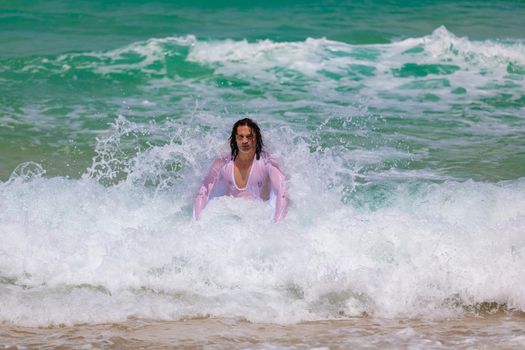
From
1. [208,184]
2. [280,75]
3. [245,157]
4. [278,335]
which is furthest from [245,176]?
[280,75]

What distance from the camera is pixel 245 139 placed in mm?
6867

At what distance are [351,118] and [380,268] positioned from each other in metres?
5.23

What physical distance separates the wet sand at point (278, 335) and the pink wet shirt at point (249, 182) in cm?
179

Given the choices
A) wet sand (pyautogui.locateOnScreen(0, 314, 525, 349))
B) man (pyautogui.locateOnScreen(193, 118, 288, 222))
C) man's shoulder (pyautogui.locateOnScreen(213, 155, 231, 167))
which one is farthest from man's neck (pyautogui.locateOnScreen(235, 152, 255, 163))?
wet sand (pyautogui.locateOnScreen(0, 314, 525, 349))

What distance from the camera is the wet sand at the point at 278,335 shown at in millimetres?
4961

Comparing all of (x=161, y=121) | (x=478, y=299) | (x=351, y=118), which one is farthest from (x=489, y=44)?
(x=478, y=299)

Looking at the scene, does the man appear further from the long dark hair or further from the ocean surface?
the ocean surface

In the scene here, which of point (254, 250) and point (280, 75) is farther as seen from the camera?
point (280, 75)

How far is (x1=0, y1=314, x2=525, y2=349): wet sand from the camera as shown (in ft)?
16.3

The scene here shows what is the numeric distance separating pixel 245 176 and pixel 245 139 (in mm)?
424

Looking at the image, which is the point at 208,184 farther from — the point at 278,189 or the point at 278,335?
the point at 278,335

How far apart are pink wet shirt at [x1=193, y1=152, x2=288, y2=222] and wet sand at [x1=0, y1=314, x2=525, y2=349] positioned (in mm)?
1792

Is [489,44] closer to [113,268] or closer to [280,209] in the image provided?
[280,209]

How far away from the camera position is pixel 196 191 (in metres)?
7.61
